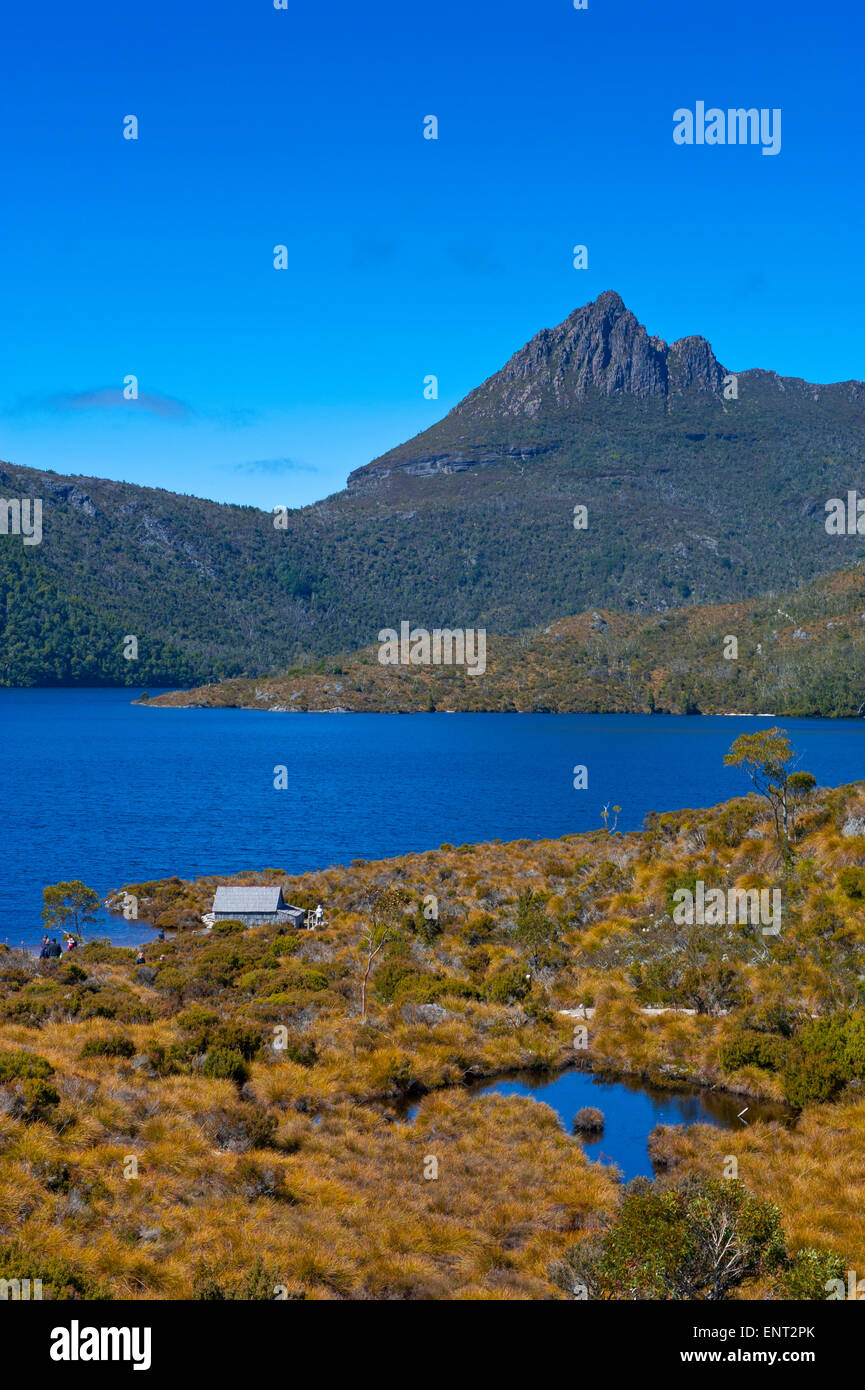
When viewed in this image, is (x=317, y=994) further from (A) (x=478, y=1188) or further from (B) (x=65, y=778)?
(B) (x=65, y=778)

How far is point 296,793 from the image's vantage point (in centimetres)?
10944

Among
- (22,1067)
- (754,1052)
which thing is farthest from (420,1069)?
(22,1067)

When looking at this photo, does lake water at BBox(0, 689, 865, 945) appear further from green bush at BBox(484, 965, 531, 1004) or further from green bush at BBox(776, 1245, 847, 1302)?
green bush at BBox(776, 1245, 847, 1302)

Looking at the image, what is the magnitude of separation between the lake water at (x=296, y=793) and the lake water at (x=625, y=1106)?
28.7 m

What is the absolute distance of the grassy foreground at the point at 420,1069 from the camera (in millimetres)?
15086

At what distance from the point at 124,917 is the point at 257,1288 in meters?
44.5

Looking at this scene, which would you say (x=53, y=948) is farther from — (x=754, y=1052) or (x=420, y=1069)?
(x=754, y=1052)

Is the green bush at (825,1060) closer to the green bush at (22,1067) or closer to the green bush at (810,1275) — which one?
the green bush at (810,1275)

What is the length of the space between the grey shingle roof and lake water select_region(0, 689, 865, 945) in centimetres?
480

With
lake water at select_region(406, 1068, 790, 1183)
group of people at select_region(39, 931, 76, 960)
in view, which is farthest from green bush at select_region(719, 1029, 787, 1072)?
group of people at select_region(39, 931, 76, 960)

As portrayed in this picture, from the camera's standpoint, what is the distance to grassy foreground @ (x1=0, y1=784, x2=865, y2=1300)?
15.1m

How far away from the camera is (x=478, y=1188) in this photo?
18.6 metres

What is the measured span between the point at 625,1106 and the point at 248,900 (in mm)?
27767
